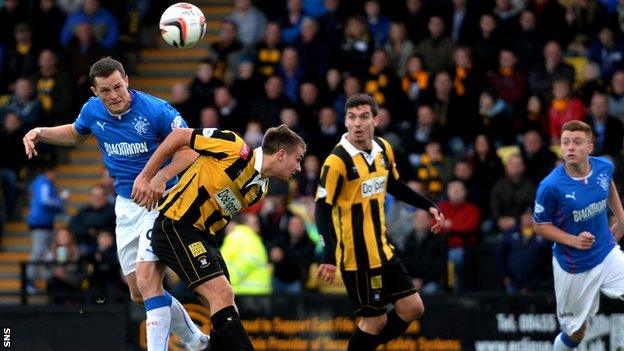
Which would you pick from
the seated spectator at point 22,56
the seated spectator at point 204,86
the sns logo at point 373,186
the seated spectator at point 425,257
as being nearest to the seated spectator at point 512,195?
the seated spectator at point 425,257

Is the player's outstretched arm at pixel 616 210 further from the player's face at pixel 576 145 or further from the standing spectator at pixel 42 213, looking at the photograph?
the standing spectator at pixel 42 213

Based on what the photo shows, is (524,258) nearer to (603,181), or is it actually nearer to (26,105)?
(603,181)

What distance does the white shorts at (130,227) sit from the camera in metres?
10.7

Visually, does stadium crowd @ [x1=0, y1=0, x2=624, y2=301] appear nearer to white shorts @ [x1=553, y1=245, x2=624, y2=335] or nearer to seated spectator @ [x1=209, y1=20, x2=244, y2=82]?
seated spectator @ [x1=209, y1=20, x2=244, y2=82]

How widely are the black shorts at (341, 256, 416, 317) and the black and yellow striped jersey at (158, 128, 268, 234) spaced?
1677 mm

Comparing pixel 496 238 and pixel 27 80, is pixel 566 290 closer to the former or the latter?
pixel 496 238

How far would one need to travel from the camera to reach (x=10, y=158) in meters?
20.2

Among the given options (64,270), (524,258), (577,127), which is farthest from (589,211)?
(64,270)

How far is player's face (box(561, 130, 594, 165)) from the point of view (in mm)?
11445

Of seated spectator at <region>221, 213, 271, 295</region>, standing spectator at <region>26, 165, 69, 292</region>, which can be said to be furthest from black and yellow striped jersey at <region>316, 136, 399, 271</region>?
standing spectator at <region>26, 165, 69, 292</region>

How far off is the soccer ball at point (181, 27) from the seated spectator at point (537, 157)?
20.2ft

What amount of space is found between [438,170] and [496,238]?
1.58 meters

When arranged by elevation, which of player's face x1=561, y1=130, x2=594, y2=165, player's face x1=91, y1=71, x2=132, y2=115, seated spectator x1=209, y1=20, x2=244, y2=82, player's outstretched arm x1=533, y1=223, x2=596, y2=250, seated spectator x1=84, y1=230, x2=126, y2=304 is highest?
seated spectator x1=209, y1=20, x2=244, y2=82

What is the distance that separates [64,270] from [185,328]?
6.34 m
